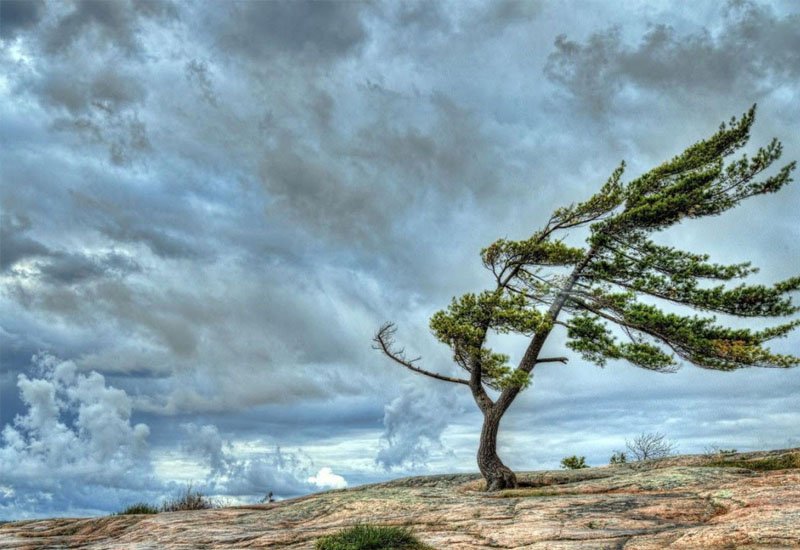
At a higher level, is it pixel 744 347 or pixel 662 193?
pixel 662 193

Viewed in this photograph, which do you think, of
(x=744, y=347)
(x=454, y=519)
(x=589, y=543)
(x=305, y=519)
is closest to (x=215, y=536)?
(x=305, y=519)

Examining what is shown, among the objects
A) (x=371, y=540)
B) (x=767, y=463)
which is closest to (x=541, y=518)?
(x=371, y=540)

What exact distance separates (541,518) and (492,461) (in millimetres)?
11054

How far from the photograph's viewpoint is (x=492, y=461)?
25703 mm

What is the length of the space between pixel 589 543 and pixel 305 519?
9206 mm

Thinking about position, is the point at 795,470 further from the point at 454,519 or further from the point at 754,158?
the point at 754,158

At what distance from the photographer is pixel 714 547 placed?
1108 centimetres

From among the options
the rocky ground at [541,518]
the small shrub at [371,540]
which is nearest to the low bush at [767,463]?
the rocky ground at [541,518]

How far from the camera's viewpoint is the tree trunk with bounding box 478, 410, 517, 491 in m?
25.3

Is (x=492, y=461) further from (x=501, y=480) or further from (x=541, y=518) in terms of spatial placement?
(x=541, y=518)

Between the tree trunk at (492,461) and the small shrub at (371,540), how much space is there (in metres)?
11.6

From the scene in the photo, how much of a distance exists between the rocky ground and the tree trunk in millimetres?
901

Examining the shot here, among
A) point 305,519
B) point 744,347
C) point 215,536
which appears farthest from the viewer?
point 744,347

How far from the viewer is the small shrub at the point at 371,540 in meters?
13.5
